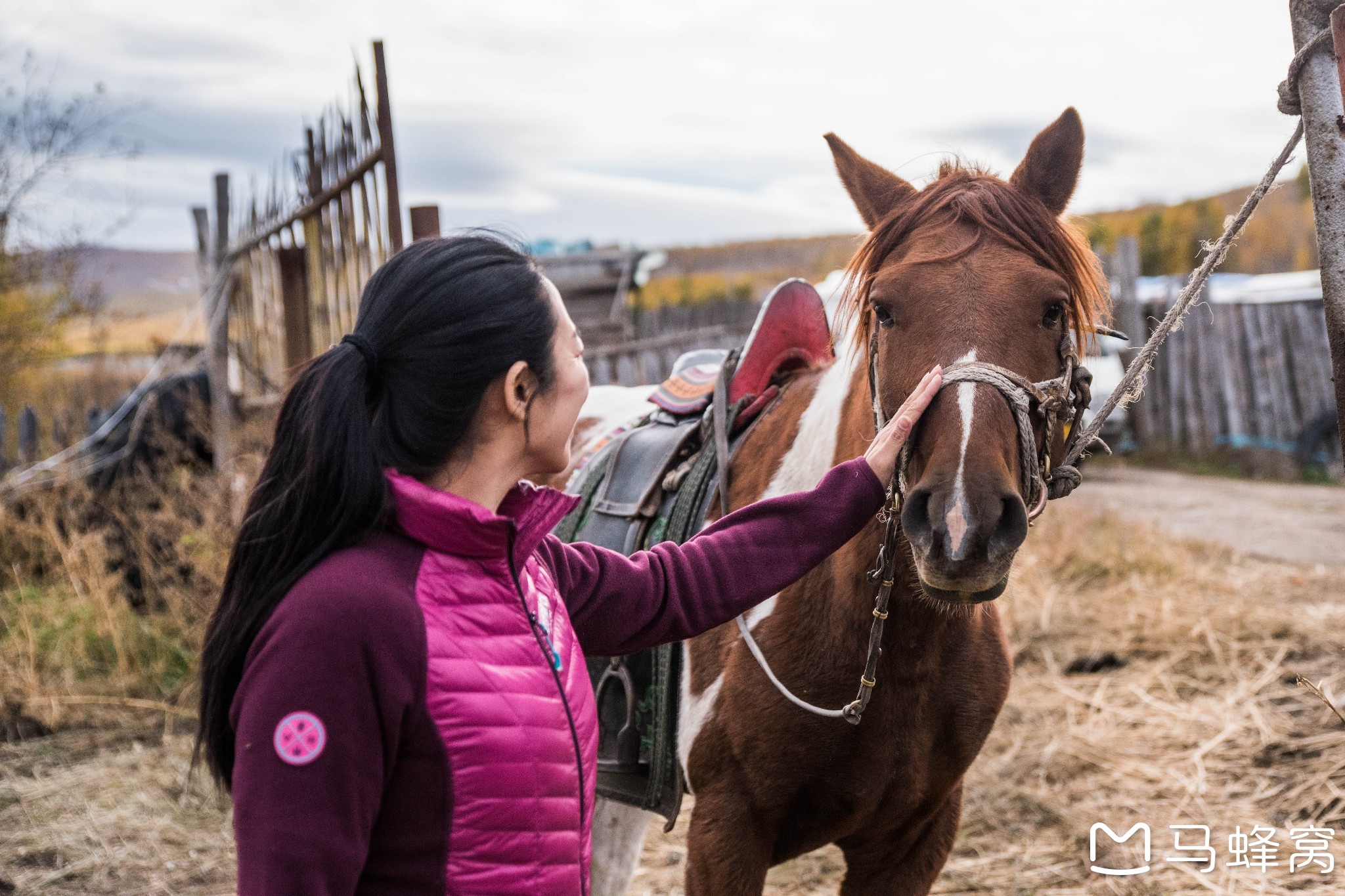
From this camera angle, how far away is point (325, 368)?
1.13m

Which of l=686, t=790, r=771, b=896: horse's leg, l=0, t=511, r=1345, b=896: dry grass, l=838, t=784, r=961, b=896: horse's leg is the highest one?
l=686, t=790, r=771, b=896: horse's leg

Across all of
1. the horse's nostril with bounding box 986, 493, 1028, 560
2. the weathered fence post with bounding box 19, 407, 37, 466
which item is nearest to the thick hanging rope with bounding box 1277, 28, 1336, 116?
the horse's nostril with bounding box 986, 493, 1028, 560

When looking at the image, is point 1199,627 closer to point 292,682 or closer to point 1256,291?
point 292,682

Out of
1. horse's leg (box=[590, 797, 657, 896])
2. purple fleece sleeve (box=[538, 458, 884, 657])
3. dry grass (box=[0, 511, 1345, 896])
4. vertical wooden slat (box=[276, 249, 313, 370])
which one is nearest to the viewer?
purple fleece sleeve (box=[538, 458, 884, 657])

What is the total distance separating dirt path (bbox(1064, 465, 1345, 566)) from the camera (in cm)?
678

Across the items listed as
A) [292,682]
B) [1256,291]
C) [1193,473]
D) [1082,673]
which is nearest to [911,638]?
[292,682]

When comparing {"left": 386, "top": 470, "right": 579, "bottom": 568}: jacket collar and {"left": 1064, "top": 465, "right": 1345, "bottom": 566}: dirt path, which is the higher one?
{"left": 386, "top": 470, "right": 579, "bottom": 568}: jacket collar

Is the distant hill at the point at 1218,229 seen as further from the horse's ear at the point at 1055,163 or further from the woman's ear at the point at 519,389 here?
the woman's ear at the point at 519,389

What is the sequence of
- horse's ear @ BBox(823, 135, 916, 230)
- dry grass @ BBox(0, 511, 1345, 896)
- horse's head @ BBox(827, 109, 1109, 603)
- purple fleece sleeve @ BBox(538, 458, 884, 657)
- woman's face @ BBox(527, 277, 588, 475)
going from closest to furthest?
woman's face @ BBox(527, 277, 588, 475) < horse's head @ BBox(827, 109, 1109, 603) < purple fleece sleeve @ BBox(538, 458, 884, 657) < horse's ear @ BBox(823, 135, 916, 230) < dry grass @ BBox(0, 511, 1345, 896)

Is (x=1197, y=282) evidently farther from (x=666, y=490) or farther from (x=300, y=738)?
(x=300, y=738)

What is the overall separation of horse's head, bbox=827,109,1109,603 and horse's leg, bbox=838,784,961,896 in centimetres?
77

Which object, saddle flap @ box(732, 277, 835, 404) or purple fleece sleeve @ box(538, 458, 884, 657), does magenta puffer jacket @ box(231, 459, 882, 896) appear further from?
saddle flap @ box(732, 277, 835, 404)

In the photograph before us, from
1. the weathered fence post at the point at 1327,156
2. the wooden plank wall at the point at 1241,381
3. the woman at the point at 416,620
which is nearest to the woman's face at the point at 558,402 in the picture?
the woman at the point at 416,620

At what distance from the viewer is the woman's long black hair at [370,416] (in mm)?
1108
